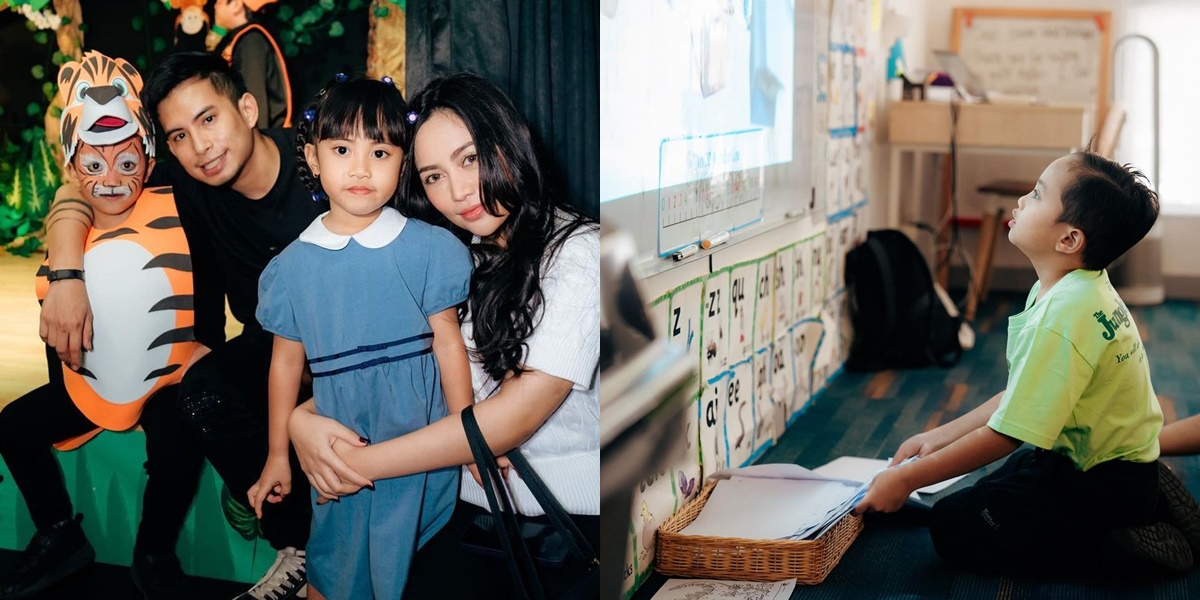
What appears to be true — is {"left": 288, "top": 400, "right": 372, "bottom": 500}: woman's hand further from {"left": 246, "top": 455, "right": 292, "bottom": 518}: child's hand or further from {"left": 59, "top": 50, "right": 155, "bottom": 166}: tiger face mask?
{"left": 59, "top": 50, "right": 155, "bottom": 166}: tiger face mask

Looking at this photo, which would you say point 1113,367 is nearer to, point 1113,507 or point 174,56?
point 1113,507

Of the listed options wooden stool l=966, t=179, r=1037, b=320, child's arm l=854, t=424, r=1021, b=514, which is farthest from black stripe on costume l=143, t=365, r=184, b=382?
wooden stool l=966, t=179, r=1037, b=320

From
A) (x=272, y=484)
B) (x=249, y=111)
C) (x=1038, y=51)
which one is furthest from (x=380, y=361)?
(x=1038, y=51)

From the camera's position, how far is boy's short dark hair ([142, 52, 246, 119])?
4.78 ft

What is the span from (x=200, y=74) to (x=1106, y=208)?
4.91 ft

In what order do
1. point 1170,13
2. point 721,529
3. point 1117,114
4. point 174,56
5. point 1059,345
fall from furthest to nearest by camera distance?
1. point 1170,13
2. point 1117,114
3. point 721,529
4. point 1059,345
5. point 174,56

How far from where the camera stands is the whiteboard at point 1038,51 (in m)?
5.39

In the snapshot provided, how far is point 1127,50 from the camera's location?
5.35 metres

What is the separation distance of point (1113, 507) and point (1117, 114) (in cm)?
313

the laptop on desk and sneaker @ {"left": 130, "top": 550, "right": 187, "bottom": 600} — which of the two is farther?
the laptop on desk

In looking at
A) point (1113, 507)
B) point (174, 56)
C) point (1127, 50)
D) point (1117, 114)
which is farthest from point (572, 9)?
point (1127, 50)

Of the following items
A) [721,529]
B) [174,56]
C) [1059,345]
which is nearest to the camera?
[174,56]

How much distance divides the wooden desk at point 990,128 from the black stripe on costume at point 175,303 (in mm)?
3149

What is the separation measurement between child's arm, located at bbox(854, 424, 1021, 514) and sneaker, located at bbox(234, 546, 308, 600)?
1093 mm
